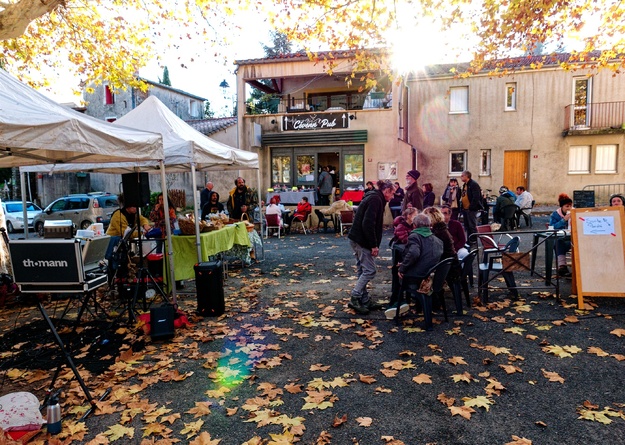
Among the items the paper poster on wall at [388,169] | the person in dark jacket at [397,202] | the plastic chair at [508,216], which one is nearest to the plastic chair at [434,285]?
the person in dark jacket at [397,202]

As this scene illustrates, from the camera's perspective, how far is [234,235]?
8805 millimetres

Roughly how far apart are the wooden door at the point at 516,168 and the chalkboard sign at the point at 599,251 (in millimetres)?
16770

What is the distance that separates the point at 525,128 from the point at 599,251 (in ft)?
56.9

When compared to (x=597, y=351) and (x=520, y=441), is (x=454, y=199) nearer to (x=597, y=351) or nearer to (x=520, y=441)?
A: (x=597, y=351)

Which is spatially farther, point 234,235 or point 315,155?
point 315,155

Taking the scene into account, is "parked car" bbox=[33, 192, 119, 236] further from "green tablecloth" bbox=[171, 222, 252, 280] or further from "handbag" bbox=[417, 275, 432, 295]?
"handbag" bbox=[417, 275, 432, 295]

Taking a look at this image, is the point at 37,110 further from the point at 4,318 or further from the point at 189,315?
the point at 4,318

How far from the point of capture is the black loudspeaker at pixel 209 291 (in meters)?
5.86

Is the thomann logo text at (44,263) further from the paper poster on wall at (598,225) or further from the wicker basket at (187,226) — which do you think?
the paper poster on wall at (598,225)

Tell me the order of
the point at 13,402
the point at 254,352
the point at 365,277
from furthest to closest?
1. the point at 365,277
2. the point at 254,352
3. the point at 13,402

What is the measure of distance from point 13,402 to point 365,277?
156 inches

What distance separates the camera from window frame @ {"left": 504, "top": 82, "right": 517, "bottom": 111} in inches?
825

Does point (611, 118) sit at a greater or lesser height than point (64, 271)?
greater

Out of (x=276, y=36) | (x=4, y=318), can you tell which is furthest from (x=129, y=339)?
(x=276, y=36)
